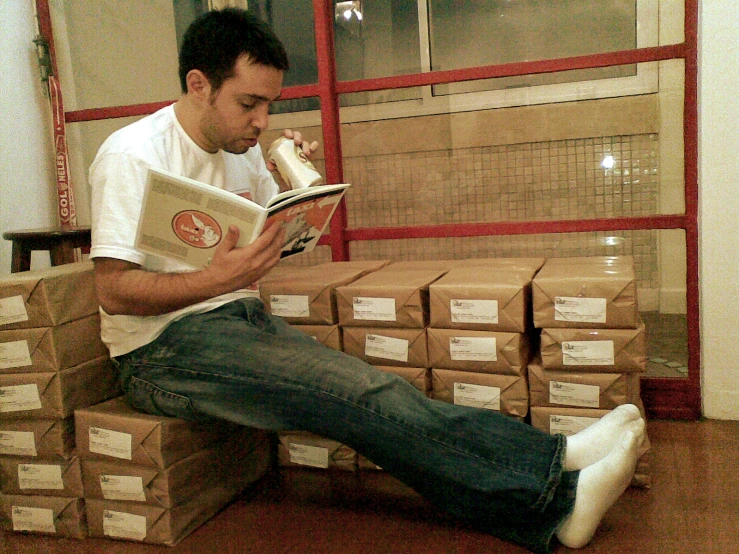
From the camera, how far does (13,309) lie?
4.46 feet

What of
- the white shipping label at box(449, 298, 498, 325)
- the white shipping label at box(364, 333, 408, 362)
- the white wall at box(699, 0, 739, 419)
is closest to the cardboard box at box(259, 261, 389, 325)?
the white shipping label at box(364, 333, 408, 362)

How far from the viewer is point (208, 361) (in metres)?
1.28

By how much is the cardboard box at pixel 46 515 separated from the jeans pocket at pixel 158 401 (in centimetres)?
29

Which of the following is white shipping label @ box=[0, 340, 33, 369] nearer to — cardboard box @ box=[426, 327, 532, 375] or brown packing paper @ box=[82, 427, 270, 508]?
brown packing paper @ box=[82, 427, 270, 508]

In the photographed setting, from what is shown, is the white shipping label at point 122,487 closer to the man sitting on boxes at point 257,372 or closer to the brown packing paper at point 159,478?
the brown packing paper at point 159,478

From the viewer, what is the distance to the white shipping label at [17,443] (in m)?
1.41

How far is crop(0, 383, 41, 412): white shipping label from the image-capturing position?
1.38m

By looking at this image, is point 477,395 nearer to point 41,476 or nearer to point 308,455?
point 308,455

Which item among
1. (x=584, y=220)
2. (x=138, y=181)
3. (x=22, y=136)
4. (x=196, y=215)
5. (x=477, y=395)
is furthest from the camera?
(x=22, y=136)

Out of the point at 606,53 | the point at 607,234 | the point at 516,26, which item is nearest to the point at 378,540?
the point at 607,234

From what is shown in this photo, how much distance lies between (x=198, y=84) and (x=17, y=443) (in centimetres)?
95

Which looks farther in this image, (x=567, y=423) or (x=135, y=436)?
(x=567, y=423)

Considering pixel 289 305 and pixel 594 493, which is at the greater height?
pixel 289 305

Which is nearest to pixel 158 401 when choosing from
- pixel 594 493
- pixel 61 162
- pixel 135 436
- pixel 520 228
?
pixel 135 436
